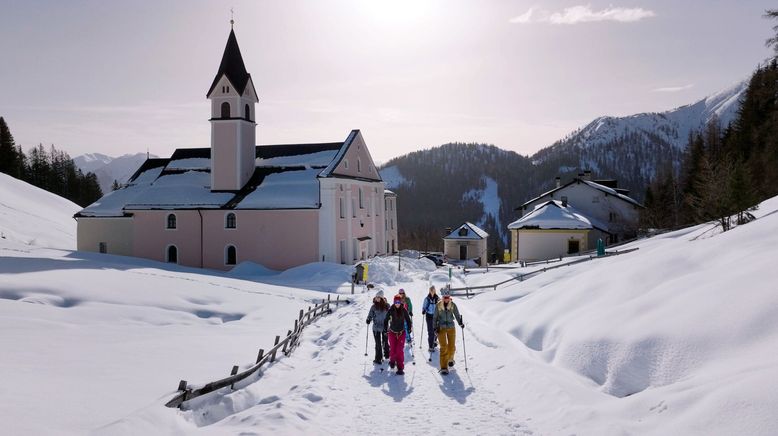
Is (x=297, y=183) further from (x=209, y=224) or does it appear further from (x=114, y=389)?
(x=114, y=389)

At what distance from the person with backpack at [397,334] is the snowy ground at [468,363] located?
0.39 meters

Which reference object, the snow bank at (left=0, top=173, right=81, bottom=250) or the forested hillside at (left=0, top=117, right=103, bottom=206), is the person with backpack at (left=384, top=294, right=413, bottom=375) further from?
the forested hillside at (left=0, top=117, right=103, bottom=206)

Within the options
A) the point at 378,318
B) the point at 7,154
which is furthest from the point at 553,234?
the point at 7,154

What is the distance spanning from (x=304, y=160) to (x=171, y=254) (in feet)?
40.3

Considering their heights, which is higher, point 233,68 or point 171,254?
point 233,68

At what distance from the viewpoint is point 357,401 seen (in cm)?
961

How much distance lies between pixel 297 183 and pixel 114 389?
98.5ft

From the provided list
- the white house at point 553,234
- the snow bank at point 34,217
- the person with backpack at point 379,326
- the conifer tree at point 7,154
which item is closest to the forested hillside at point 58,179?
the conifer tree at point 7,154

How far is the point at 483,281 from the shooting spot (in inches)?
1257

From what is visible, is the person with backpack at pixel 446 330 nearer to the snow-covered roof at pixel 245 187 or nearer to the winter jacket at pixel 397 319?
the winter jacket at pixel 397 319

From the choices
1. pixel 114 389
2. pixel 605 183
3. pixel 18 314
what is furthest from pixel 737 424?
pixel 605 183

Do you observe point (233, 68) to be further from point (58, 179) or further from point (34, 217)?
point (58, 179)

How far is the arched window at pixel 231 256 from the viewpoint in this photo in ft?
125

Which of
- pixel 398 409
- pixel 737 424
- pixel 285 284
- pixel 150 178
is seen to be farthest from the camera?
pixel 150 178
